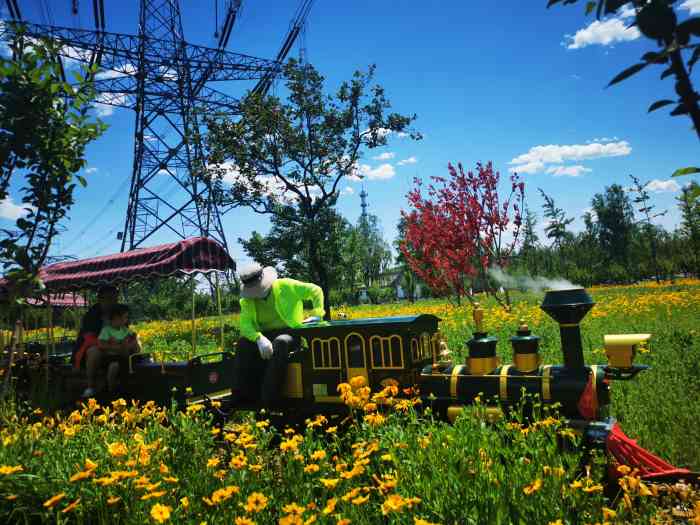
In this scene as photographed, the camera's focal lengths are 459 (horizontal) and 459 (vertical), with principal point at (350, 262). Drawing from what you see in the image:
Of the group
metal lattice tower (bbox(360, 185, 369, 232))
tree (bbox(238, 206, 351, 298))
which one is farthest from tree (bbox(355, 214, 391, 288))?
tree (bbox(238, 206, 351, 298))

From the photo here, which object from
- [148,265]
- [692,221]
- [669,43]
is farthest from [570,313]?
[692,221]

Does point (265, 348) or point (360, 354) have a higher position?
point (265, 348)

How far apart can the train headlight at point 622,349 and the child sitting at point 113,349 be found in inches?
238

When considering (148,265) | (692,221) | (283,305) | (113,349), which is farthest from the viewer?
(692,221)

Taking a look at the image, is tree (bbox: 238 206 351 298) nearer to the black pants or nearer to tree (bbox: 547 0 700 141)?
the black pants

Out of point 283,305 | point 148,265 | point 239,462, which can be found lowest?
point 239,462

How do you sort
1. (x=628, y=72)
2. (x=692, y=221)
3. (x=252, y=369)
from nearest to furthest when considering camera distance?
(x=628, y=72), (x=252, y=369), (x=692, y=221)

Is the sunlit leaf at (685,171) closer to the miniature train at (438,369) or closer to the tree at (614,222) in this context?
the miniature train at (438,369)

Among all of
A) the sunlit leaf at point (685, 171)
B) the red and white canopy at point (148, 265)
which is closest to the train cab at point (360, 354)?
the red and white canopy at point (148, 265)

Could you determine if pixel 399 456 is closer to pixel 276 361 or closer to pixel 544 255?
pixel 276 361

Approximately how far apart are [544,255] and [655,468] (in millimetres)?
41553

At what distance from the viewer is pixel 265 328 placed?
547cm

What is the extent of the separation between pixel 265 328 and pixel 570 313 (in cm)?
332

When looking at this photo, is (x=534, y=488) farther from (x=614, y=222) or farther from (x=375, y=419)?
(x=614, y=222)
